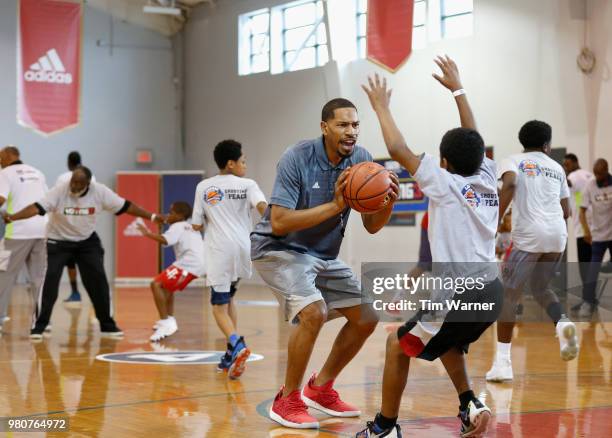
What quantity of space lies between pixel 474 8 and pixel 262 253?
12234 millimetres

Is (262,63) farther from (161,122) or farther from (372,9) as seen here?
(372,9)

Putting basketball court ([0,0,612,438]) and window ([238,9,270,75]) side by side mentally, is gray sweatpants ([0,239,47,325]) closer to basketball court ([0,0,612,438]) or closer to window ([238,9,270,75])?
basketball court ([0,0,612,438])

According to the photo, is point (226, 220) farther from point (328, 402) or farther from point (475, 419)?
point (475, 419)

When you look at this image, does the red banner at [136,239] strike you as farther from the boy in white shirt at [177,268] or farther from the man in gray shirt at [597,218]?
the boy in white shirt at [177,268]

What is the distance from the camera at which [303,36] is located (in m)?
20.4

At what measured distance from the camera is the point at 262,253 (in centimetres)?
550

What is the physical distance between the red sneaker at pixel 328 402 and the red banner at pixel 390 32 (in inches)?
401

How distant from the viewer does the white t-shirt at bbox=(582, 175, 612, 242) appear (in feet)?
41.8

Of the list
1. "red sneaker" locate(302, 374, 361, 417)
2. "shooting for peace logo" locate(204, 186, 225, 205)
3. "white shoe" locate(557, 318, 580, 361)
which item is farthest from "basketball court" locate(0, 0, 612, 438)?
"white shoe" locate(557, 318, 580, 361)

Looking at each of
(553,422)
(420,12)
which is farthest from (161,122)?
(553,422)

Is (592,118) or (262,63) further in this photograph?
(262,63)

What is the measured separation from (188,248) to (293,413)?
198 inches

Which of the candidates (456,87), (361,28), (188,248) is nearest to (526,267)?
(456,87)

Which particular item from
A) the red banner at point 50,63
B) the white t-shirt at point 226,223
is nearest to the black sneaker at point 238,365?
the white t-shirt at point 226,223
